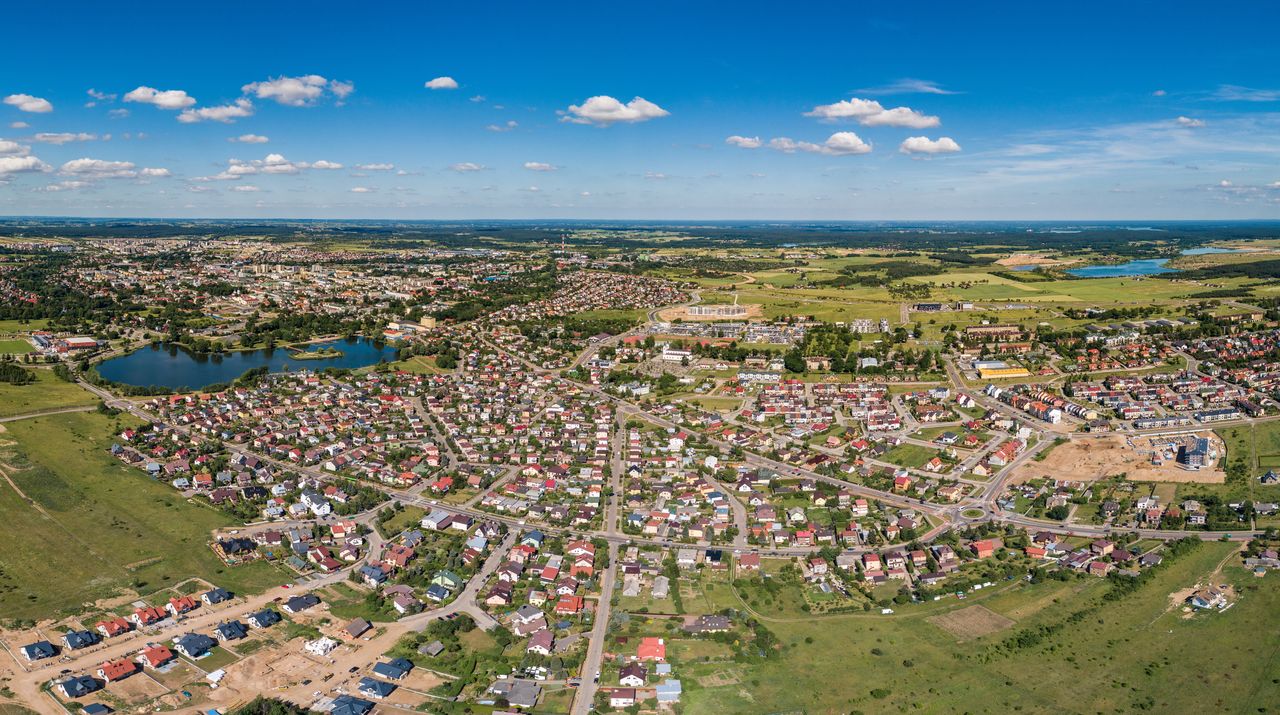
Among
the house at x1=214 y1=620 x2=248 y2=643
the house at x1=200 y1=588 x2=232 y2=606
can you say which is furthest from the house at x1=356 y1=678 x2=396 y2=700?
the house at x1=200 y1=588 x2=232 y2=606

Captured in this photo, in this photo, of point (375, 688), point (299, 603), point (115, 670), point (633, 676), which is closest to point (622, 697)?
point (633, 676)

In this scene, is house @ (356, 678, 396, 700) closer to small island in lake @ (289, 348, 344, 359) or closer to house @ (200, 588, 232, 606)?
house @ (200, 588, 232, 606)

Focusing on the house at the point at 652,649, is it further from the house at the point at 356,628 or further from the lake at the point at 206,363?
the lake at the point at 206,363

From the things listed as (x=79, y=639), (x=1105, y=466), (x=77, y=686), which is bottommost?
(x=77, y=686)

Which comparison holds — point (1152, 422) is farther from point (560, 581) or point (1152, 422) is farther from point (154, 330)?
point (154, 330)

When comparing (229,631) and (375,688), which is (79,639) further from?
(375,688)

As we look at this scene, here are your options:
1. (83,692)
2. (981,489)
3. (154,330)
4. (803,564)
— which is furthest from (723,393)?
(154,330)
